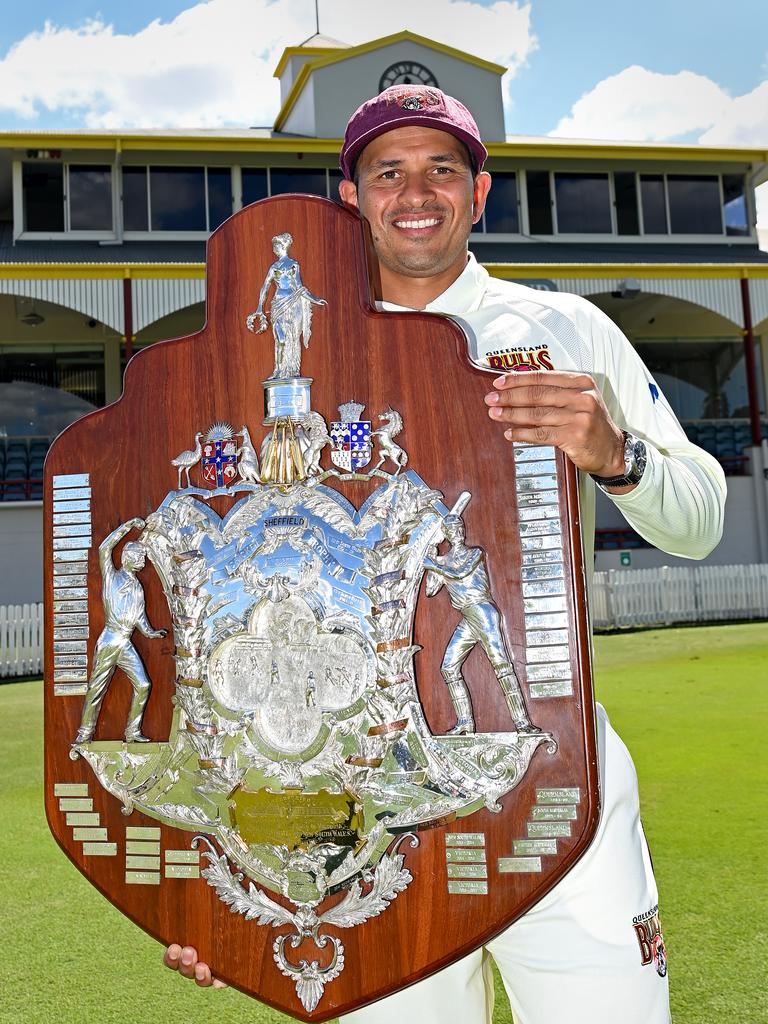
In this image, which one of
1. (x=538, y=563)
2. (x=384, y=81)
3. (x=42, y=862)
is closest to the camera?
(x=538, y=563)

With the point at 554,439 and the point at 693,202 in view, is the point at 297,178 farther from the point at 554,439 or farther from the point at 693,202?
the point at 554,439

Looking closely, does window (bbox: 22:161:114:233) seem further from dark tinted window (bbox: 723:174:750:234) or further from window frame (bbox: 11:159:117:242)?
dark tinted window (bbox: 723:174:750:234)

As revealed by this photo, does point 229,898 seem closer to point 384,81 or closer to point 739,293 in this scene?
point 739,293

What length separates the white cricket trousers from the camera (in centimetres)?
153

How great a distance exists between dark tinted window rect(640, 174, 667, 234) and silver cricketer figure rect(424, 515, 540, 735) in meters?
19.8

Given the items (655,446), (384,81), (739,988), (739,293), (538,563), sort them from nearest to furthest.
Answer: (538,563)
(655,446)
(739,988)
(739,293)
(384,81)

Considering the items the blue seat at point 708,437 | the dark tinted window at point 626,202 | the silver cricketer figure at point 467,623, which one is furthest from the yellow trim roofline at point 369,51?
the silver cricketer figure at point 467,623

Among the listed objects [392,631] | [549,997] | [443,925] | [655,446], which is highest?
[655,446]

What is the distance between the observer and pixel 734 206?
19.9 m

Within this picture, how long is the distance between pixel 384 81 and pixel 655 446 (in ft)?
62.1

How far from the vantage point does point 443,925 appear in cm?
140

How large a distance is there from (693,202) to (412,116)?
19.9m

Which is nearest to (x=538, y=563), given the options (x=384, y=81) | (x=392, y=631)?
(x=392, y=631)

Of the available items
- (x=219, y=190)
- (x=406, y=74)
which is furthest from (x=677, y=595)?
(x=406, y=74)
